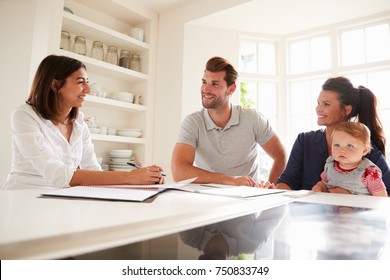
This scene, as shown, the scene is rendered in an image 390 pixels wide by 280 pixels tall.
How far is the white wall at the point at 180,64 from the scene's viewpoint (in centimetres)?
338

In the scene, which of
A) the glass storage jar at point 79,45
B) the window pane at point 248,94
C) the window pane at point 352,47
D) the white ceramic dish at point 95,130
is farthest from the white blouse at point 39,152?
the window pane at point 352,47

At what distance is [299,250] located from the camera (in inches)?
13.2

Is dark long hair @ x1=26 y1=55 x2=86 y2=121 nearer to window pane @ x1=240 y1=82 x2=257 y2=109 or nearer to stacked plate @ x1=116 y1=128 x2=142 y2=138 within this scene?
stacked plate @ x1=116 y1=128 x2=142 y2=138

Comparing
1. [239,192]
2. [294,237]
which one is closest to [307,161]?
[239,192]

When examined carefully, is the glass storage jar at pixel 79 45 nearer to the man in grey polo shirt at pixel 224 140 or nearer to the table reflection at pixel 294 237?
the man in grey polo shirt at pixel 224 140

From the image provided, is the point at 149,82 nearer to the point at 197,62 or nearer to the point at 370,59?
the point at 197,62

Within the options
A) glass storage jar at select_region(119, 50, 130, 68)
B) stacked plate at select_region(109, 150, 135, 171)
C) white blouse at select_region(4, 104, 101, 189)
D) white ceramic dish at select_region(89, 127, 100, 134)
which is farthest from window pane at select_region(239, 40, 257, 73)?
white blouse at select_region(4, 104, 101, 189)

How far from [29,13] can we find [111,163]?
1.62 m

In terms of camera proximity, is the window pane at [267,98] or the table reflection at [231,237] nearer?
the table reflection at [231,237]

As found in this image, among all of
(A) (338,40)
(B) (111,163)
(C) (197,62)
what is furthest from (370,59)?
(B) (111,163)

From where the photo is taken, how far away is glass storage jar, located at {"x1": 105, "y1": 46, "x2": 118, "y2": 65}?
10.7 ft

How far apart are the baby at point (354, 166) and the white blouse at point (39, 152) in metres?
1.10
